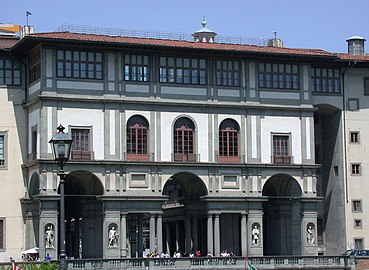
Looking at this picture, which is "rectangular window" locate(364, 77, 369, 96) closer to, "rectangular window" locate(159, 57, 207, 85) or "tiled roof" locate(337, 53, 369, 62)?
"tiled roof" locate(337, 53, 369, 62)

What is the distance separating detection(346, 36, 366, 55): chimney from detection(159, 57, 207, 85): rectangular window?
616 inches

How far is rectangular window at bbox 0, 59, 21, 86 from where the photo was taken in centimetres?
6316

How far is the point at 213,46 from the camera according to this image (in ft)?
212

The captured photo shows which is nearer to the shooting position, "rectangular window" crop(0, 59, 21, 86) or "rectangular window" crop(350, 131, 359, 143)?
"rectangular window" crop(0, 59, 21, 86)

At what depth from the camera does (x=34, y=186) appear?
62625 mm

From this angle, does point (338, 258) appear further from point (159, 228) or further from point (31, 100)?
point (31, 100)

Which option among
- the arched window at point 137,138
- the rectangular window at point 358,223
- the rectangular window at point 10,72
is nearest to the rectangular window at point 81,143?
the arched window at point 137,138

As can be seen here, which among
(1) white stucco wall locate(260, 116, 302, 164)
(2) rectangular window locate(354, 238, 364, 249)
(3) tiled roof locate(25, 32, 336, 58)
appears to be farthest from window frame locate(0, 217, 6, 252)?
(2) rectangular window locate(354, 238, 364, 249)

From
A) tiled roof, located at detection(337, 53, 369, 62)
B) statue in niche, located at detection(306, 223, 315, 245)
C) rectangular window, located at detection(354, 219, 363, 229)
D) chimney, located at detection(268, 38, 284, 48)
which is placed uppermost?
chimney, located at detection(268, 38, 284, 48)

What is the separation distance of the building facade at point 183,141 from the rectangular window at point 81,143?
0.09 meters

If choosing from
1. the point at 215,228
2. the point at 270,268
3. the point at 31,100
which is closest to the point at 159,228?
the point at 215,228

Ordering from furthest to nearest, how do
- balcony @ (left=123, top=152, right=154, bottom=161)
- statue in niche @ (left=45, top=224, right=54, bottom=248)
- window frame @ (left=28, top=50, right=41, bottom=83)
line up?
balcony @ (left=123, top=152, right=154, bottom=161) → window frame @ (left=28, top=50, right=41, bottom=83) → statue in niche @ (left=45, top=224, right=54, bottom=248)

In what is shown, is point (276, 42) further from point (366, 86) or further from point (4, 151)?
point (4, 151)

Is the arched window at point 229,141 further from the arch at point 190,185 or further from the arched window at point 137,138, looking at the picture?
the arched window at point 137,138
